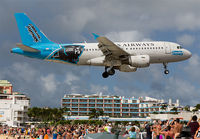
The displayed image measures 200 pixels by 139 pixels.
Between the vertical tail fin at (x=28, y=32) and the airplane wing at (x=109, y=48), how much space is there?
8674 mm

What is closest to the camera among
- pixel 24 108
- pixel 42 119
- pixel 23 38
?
pixel 23 38

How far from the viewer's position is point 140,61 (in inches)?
1736

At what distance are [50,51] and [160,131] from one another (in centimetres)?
2988

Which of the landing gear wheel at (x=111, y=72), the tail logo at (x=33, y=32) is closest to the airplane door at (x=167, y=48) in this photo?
the landing gear wheel at (x=111, y=72)

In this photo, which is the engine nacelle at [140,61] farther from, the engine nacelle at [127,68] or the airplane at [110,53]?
the engine nacelle at [127,68]

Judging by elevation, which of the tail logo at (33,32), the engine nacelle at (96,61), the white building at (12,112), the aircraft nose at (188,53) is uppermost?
the tail logo at (33,32)

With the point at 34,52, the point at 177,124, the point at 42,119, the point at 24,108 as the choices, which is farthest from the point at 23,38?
the point at 42,119

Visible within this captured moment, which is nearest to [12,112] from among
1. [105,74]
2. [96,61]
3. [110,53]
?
[105,74]

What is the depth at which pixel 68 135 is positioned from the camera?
27438 millimetres

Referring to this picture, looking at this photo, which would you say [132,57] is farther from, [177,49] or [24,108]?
[24,108]

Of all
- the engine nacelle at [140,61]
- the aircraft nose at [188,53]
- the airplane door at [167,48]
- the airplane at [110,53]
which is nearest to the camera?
the engine nacelle at [140,61]

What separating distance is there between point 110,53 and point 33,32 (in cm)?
1253

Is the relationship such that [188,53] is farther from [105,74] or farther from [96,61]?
[96,61]

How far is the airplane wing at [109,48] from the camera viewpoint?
1741 inches
